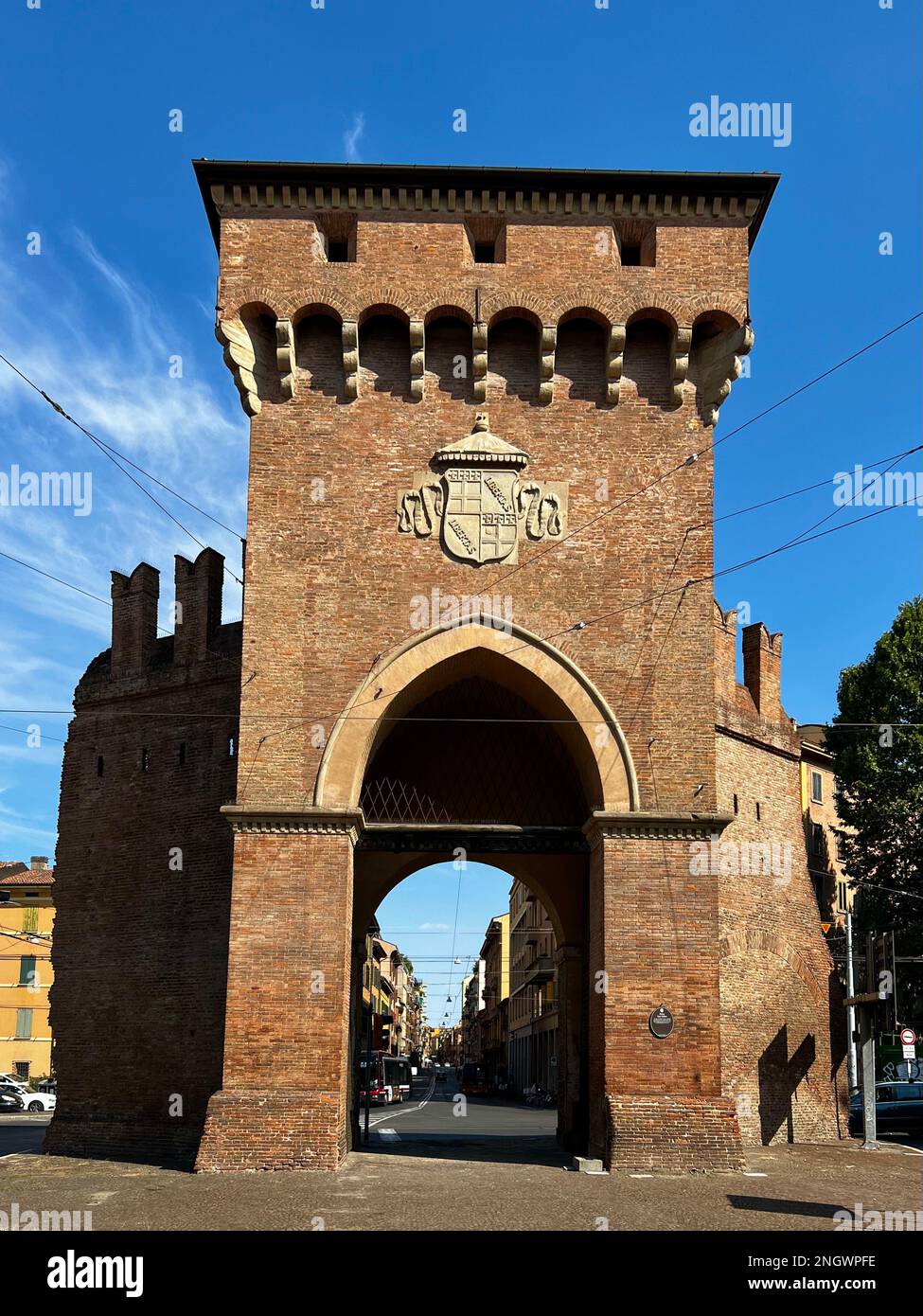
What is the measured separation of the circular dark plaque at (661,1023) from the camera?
1586cm

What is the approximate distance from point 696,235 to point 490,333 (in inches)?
128

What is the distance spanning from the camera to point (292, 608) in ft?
55.9

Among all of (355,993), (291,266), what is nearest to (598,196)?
(291,266)

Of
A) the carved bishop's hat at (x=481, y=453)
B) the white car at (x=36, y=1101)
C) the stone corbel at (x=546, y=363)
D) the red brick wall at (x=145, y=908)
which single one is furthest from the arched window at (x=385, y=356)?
the white car at (x=36, y=1101)

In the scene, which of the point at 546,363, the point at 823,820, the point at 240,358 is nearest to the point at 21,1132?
the point at 240,358

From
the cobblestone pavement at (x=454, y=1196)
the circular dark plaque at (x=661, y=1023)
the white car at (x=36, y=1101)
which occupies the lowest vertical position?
the white car at (x=36, y=1101)

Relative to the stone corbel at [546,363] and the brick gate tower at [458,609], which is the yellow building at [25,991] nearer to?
the brick gate tower at [458,609]

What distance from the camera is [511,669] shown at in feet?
56.5

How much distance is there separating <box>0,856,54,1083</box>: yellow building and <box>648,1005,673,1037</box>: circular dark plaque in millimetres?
39148

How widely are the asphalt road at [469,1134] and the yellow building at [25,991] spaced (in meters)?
16.3

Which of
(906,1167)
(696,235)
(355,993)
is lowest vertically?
(906,1167)

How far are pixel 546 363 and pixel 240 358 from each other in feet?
14.0

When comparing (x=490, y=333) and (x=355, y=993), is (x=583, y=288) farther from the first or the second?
(x=355, y=993)

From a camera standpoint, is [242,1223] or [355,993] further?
[355,993]
